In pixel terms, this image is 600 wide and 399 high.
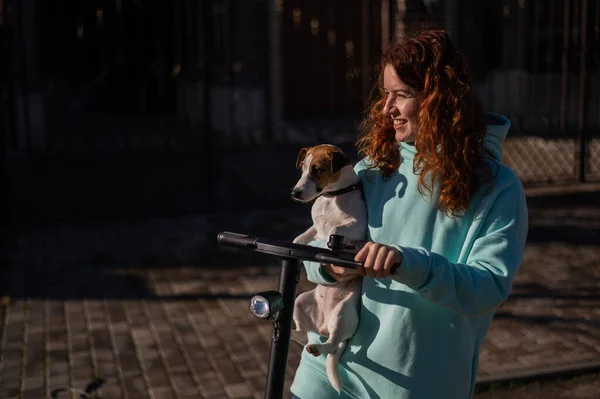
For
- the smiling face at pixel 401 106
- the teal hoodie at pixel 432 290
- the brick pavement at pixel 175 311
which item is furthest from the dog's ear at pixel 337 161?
the brick pavement at pixel 175 311

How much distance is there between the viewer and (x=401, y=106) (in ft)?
7.75

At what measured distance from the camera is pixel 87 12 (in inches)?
642

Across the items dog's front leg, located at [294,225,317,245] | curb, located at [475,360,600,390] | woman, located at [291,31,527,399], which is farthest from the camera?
curb, located at [475,360,600,390]

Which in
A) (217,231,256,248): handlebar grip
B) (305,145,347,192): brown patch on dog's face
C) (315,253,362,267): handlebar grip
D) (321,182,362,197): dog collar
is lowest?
(315,253,362,267): handlebar grip

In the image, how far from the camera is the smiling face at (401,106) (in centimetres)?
235

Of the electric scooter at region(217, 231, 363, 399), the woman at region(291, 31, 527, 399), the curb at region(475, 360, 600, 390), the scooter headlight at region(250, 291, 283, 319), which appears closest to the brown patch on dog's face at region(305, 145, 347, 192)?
the woman at region(291, 31, 527, 399)

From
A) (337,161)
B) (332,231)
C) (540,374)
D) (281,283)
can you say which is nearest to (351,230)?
(332,231)

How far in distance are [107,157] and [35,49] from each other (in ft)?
15.2

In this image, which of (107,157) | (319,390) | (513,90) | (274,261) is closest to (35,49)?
(107,157)

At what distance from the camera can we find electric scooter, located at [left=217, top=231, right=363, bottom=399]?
2.12 meters

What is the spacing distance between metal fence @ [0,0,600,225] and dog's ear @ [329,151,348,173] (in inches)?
264

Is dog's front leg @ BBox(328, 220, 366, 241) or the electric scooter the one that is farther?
dog's front leg @ BBox(328, 220, 366, 241)

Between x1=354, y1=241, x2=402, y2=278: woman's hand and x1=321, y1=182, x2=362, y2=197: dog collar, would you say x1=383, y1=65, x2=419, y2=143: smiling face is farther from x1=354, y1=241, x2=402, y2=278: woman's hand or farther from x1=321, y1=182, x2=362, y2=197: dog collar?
x1=354, y1=241, x2=402, y2=278: woman's hand

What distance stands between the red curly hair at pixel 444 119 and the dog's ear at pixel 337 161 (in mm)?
259
